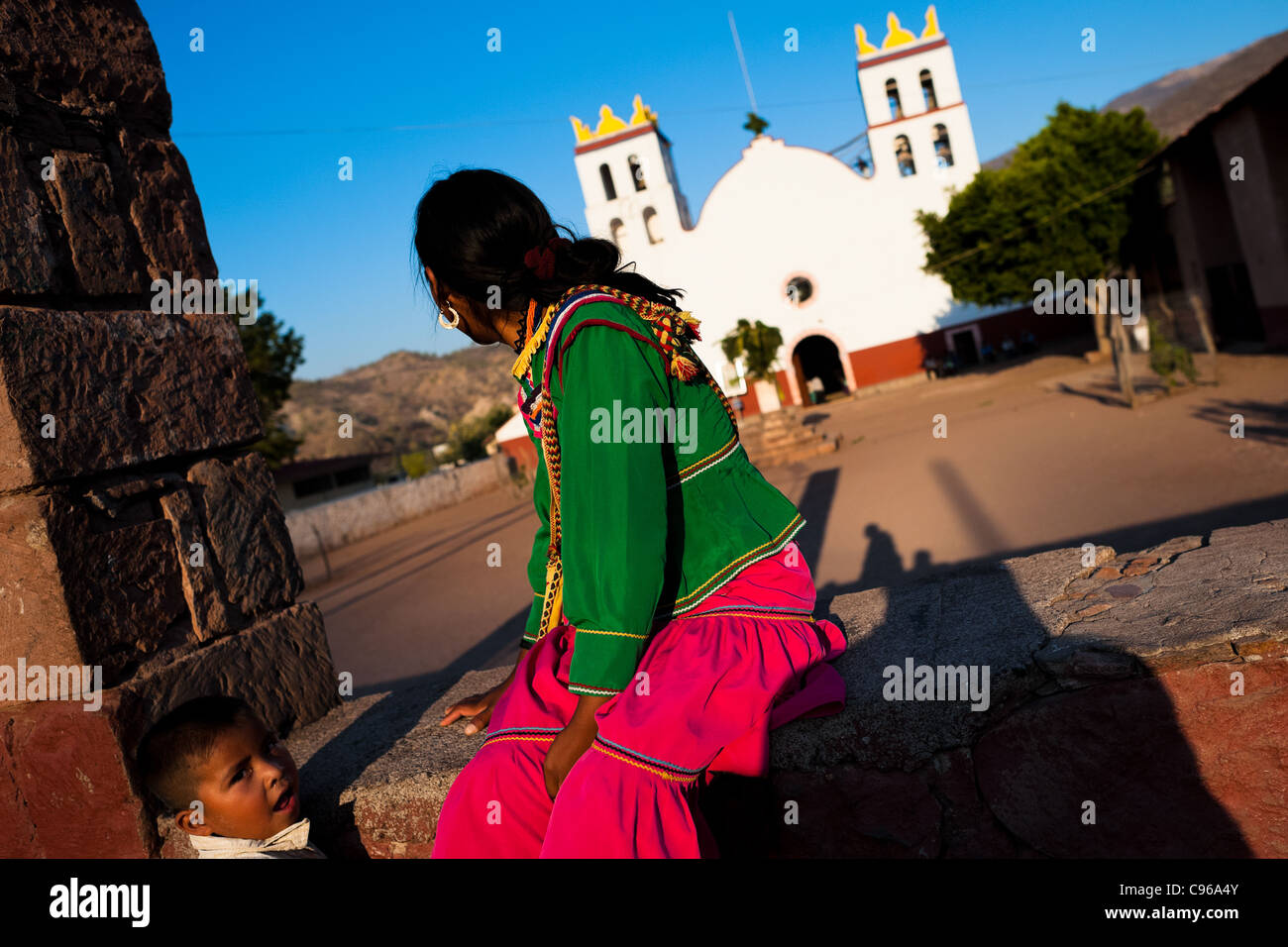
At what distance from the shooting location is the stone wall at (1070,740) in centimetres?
151

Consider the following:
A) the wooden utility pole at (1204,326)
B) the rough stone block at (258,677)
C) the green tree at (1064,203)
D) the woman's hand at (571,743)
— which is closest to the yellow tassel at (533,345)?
the woman's hand at (571,743)

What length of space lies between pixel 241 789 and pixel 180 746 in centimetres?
17

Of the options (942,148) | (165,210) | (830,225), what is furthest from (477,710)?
(942,148)

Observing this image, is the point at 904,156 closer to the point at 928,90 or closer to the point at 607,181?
the point at 928,90

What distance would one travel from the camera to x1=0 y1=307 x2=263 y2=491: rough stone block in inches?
81.8

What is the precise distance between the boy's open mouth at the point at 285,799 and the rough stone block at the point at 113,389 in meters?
0.95

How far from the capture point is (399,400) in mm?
65438

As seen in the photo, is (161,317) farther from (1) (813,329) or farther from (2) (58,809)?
(1) (813,329)

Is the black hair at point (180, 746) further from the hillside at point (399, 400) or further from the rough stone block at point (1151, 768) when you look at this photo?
the hillside at point (399, 400)

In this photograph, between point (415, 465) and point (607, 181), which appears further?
point (415, 465)

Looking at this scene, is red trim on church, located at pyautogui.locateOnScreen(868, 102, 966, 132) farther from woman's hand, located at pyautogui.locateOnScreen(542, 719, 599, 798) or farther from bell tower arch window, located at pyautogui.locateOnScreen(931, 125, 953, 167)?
woman's hand, located at pyautogui.locateOnScreen(542, 719, 599, 798)

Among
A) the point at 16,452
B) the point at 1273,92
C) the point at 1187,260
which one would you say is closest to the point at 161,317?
the point at 16,452

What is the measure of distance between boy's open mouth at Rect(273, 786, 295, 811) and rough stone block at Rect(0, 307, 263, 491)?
3.11ft
